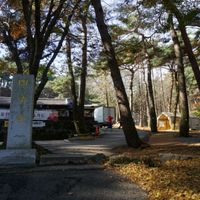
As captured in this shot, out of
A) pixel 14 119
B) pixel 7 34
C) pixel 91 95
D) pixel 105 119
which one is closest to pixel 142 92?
pixel 91 95

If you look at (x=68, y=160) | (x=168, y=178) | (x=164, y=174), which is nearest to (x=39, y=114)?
(x=68, y=160)

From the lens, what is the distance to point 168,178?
6.44 m

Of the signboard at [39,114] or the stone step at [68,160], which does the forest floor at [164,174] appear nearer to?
the stone step at [68,160]

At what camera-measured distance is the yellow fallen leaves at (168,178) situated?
5375mm

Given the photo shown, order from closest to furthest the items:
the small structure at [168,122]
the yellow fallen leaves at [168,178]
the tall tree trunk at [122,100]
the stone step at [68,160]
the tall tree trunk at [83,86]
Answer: the yellow fallen leaves at [168,178] → the stone step at [68,160] → the tall tree trunk at [122,100] → the tall tree trunk at [83,86] → the small structure at [168,122]

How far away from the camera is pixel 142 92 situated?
66750 mm

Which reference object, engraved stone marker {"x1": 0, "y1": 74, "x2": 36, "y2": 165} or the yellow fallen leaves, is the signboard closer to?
engraved stone marker {"x1": 0, "y1": 74, "x2": 36, "y2": 165}

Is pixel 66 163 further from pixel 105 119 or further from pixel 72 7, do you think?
pixel 105 119

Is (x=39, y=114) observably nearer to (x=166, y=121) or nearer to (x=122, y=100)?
(x=122, y=100)

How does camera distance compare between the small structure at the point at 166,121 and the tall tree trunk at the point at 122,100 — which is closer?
the tall tree trunk at the point at 122,100

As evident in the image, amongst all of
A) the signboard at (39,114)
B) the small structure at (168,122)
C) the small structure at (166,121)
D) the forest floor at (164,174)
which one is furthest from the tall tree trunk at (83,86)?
the small structure at (166,121)

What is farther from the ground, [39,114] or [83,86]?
[83,86]

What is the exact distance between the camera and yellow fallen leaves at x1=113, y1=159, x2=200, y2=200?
538 cm

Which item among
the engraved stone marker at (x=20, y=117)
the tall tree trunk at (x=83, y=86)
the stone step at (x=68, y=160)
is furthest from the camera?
the tall tree trunk at (x=83, y=86)
